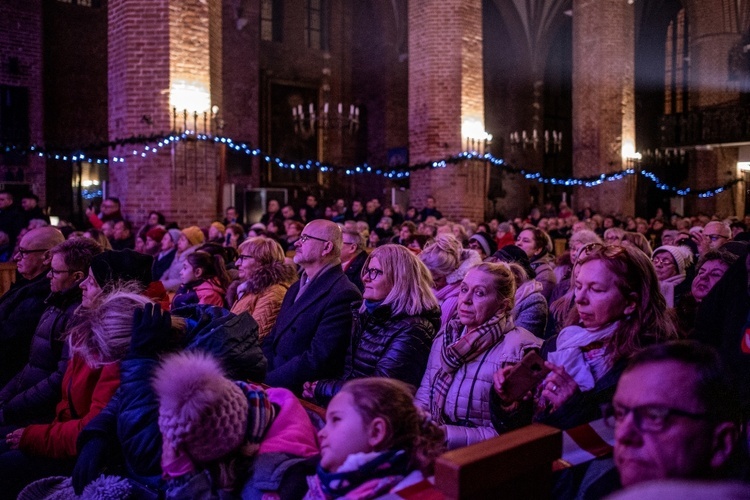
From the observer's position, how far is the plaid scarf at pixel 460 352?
2.86 metres

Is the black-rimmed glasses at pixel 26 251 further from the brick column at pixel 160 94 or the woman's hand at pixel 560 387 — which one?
the brick column at pixel 160 94

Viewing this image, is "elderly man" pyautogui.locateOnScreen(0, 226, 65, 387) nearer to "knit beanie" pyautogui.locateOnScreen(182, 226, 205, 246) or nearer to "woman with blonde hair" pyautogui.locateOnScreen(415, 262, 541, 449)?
"woman with blonde hair" pyautogui.locateOnScreen(415, 262, 541, 449)

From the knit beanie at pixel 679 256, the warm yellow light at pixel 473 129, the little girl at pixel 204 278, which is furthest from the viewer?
the warm yellow light at pixel 473 129

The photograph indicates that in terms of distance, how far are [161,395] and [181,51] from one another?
27.2 feet

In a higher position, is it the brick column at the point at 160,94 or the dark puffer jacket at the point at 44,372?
the brick column at the point at 160,94

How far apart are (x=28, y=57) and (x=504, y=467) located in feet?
52.9

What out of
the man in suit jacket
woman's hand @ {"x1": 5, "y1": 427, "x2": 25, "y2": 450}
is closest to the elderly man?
woman's hand @ {"x1": 5, "y1": 427, "x2": 25, "y2": 450}

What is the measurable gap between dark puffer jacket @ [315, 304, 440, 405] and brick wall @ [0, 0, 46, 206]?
13415mm

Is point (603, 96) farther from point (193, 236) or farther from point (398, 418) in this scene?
point (398, 418)

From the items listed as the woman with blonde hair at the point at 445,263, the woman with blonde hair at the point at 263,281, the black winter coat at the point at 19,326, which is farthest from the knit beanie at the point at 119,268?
the woman with blonde hair at the point at 445,263

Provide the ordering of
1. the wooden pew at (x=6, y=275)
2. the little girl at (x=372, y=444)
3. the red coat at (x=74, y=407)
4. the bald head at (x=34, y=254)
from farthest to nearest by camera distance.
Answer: the wooden pew at (x=6, y=275) < the bald head at (x=34, y=254) < the red coat at (x=74, y=407) < the little girl at (x=372, y=444)

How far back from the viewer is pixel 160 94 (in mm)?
9406

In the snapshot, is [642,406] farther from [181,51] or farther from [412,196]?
[412,196]

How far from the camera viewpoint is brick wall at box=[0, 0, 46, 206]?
14.5 metres
